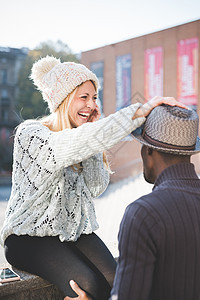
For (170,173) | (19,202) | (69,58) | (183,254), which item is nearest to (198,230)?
(183,254)

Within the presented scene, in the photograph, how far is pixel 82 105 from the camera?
227cm

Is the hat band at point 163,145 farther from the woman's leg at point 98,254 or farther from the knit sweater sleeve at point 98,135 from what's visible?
the woman's leg at point 98,254

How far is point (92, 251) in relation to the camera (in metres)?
2.06

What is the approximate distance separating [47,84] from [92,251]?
1.07 metres

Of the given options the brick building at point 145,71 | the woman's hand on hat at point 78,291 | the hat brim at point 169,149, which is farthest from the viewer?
the brick building at point 145,71

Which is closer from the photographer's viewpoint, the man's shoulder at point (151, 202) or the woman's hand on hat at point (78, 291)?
the man's shoulder at point (151, 202)

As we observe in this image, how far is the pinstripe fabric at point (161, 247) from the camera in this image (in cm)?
117

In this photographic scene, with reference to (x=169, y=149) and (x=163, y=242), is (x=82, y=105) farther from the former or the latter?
(x=163, y=242)

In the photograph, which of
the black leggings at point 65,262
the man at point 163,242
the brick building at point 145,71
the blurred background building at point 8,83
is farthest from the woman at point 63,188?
the blurred background building at point 8,83

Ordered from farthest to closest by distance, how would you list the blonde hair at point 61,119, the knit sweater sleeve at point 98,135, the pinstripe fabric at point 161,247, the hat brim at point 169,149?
the blonde hair at point 61,119, the knit sweater sleeve at point 98,135, the hat brim at point 169,149, the pinstripe fabric at point 161,247

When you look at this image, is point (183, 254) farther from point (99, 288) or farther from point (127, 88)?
point (127, 88)

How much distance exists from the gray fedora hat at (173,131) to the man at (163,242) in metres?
0.08

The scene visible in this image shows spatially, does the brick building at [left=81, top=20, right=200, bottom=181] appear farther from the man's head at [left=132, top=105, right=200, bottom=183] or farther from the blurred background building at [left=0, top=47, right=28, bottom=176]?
the man's head at [left=132, top=105, right=200, bottom=183]

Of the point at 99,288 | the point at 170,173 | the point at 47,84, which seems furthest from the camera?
the point at 47,84
